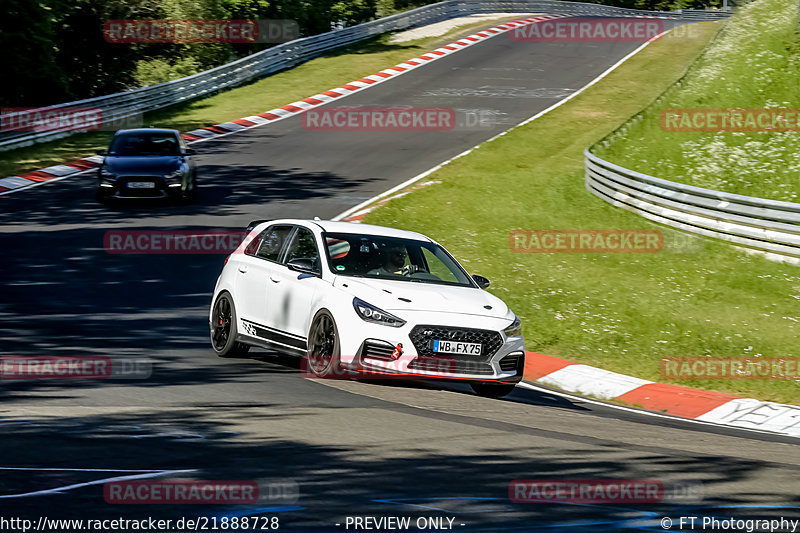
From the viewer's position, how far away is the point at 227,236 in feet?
66.5

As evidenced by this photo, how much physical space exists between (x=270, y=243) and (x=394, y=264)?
4.92 feet

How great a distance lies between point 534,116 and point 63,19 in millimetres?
18430

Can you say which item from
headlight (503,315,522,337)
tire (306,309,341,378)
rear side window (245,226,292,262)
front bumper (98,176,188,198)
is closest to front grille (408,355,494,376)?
headlight (503,315,522,337)

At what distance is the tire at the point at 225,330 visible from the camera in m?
12.1

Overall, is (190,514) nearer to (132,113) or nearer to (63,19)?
(132,113)

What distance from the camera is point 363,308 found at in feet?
34.6

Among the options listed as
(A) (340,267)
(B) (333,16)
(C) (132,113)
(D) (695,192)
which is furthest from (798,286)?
(B) (333,16)

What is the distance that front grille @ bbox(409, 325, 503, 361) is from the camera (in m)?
10.4
